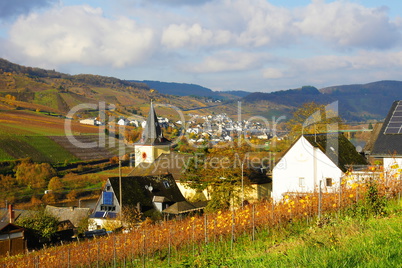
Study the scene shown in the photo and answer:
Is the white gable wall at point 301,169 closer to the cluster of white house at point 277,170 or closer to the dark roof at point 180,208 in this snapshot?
the cluster of white house at point 277,170

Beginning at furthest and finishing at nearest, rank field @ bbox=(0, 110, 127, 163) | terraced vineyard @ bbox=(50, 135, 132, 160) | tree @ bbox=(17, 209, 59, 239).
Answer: terraced vineyard @ bbox=(50, 135, 132, 160)
field @ bbox=(0, 110, 127, 163)
tree @ bbox=(17, 209, 59, 239)

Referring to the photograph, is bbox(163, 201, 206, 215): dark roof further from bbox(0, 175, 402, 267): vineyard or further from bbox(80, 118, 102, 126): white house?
bbox(80, 118, 102, 126): white house

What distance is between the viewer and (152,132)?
2665 inches

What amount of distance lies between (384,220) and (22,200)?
2528 inches

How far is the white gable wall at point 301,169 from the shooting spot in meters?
30.2

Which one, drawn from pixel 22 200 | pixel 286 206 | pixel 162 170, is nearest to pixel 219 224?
pixel 286 206

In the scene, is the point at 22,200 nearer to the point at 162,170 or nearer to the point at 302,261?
the point at 162,170

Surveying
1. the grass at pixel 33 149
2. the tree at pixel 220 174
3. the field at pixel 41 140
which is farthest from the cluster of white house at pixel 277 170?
the field at pixel 41 140

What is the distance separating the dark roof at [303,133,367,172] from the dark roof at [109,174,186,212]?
18694mm

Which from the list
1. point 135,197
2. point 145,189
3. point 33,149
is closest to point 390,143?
point 135,197

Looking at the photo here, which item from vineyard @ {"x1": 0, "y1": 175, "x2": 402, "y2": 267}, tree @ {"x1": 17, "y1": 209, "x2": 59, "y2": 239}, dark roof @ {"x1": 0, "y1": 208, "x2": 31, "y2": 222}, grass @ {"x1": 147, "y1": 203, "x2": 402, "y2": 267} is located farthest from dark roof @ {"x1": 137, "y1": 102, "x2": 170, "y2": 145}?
grass @ {"x1": 147, "y1": 203, "x2": 402, "y2": 267}

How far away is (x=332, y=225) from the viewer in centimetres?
1048

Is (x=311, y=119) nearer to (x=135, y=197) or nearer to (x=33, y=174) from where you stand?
(x=135, y=197)

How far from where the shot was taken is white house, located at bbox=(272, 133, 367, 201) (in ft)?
98.7
